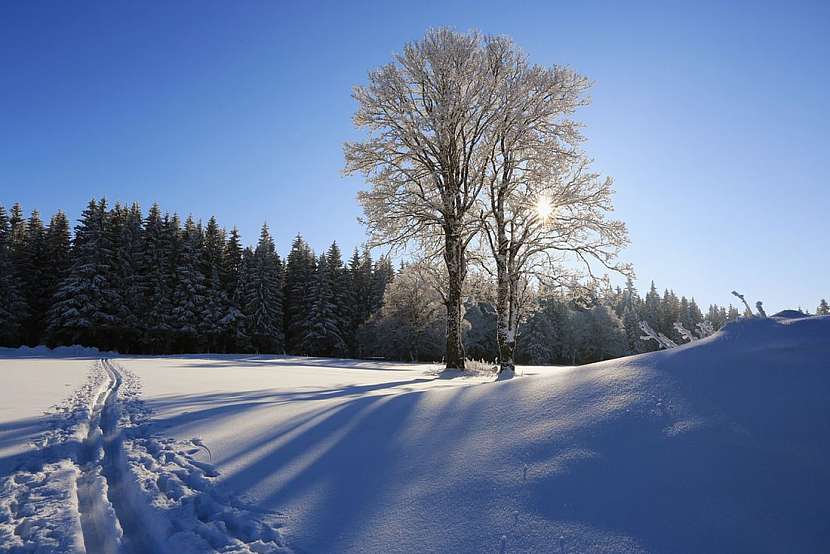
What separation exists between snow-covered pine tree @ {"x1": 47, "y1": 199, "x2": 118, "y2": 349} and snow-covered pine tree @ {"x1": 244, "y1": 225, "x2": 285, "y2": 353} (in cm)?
1100

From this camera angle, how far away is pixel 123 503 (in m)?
3.50

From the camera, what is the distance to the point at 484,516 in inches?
105

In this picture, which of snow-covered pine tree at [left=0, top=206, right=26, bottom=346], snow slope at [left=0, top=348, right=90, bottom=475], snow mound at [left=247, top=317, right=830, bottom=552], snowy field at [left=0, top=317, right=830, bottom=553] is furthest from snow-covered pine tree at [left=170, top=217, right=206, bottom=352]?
snow mound at [left=247, top=317, right=830, bottom=552]

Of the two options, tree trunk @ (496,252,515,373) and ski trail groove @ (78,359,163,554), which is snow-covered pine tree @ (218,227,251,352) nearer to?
tree trunk @ (496,252,515,373)

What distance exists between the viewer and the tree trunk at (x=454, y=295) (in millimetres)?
13961

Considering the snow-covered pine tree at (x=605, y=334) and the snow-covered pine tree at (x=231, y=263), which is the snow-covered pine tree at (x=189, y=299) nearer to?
the snow-covered pine tree at (x=231, y=263)

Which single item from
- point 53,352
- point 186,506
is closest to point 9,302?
point 53,352

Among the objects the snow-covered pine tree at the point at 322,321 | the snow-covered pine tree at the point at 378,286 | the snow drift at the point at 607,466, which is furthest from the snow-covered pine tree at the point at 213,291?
the snow drift at the point at 607,466

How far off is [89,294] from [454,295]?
1377 inches

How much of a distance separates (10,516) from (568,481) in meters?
3.94

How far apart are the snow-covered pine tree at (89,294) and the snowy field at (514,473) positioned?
3726cm

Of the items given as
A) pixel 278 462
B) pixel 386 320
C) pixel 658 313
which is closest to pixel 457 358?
pixel 278 462

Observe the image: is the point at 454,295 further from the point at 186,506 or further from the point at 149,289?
the point at 149,289

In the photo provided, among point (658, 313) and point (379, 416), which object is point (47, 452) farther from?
point (658, 313)
